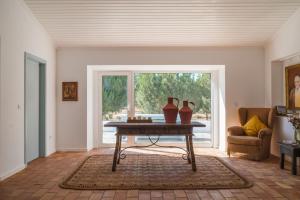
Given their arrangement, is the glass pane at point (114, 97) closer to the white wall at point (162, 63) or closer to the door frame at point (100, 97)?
the door frame at point (100, 97)

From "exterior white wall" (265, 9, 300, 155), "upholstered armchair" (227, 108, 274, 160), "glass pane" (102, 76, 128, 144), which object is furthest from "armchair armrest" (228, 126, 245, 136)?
"glass pane" (102, 76, 128, 144)

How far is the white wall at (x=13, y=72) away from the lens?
428 cm

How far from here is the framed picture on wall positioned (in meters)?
5.59

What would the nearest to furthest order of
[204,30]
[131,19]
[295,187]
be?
[295,187], [131,19], [204,30]

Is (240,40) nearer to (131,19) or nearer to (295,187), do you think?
(131,19)

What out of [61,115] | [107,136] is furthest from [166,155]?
[61,115]

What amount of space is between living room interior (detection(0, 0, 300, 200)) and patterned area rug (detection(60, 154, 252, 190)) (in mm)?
25

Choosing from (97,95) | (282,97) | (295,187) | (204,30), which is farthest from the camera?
(97,95)

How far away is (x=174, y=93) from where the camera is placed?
7438 mm

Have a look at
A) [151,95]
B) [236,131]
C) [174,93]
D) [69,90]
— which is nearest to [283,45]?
[236,131]

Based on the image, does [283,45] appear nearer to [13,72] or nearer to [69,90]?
[69,90]

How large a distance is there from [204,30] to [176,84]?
1.87m

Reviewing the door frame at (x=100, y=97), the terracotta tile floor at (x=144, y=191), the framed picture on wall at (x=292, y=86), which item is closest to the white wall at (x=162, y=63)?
the door frame at (x=100, y=97)

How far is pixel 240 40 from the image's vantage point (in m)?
6.34
